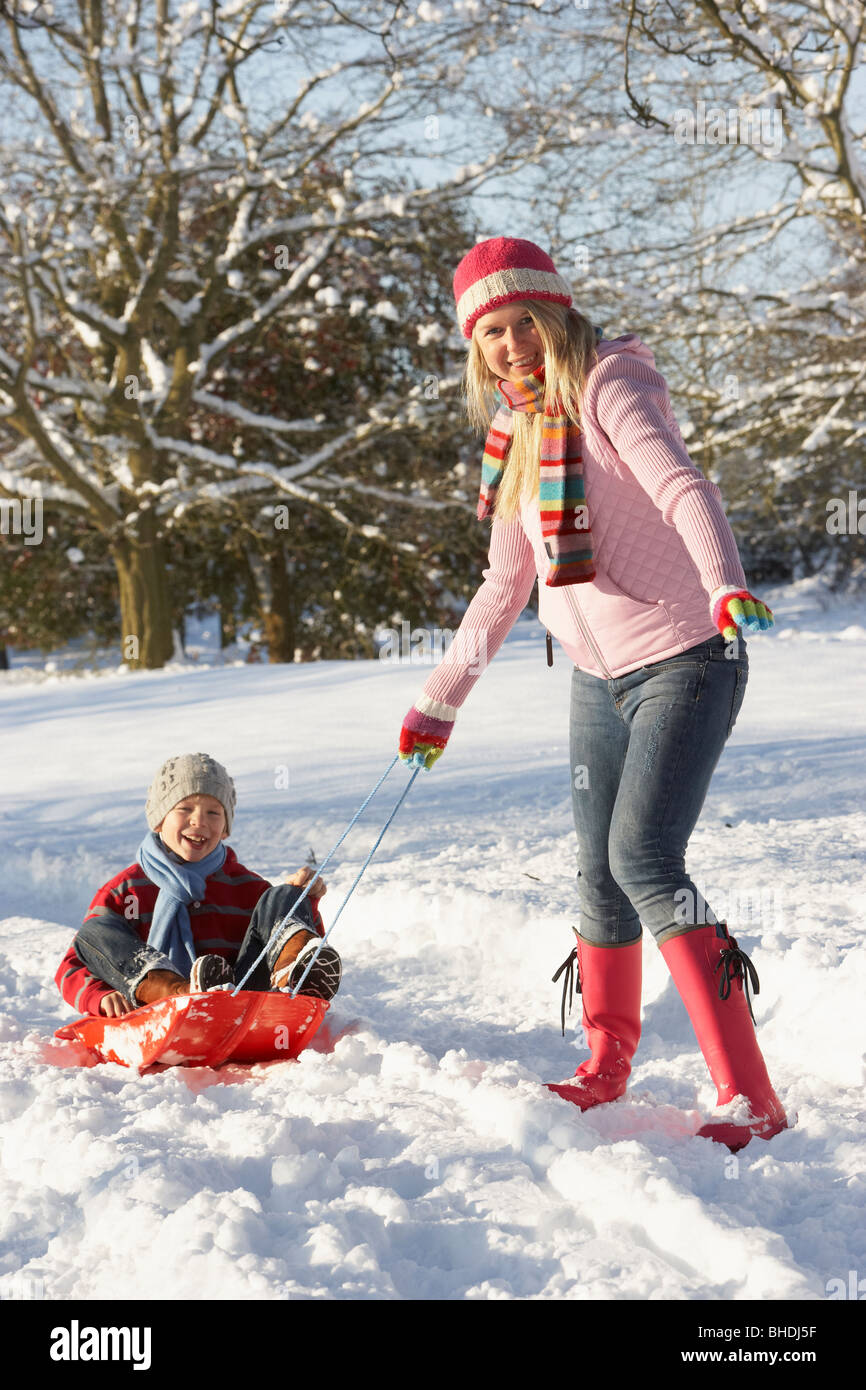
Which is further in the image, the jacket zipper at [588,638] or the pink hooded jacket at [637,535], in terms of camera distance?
the jacket zipper at [588,638]

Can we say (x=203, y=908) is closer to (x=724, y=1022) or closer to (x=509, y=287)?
(x=724, y=1022)

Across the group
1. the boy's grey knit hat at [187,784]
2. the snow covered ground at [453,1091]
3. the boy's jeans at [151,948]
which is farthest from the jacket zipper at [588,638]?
the boy's grey knit hat at [187,784]

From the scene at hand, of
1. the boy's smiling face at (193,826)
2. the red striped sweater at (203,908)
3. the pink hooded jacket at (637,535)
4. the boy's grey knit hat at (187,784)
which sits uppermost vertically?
the pink hooded jacket at (637,535)

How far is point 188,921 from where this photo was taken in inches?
136

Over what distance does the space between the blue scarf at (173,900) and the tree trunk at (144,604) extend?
9526mm

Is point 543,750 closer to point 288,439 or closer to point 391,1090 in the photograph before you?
point 391,1090

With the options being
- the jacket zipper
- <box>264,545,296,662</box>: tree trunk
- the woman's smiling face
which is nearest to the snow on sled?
the jacket zipper

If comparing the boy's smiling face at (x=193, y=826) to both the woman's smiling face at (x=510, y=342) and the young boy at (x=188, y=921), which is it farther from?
the woman's smiling face at (x=510, y=342)

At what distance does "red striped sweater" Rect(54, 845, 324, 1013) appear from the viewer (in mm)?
3449

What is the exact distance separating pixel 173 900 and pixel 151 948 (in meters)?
0.16

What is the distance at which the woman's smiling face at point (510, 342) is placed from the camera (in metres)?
2.59

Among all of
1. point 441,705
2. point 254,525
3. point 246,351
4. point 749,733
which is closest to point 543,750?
point 749,733

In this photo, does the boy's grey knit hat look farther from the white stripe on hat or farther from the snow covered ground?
the white stripe on hat

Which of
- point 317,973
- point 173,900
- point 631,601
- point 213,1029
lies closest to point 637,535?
point 631,601
